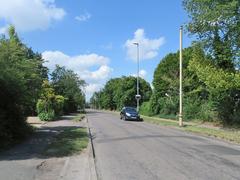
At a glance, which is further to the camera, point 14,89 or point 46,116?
point 46,116

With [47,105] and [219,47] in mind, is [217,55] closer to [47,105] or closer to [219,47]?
[219,47]

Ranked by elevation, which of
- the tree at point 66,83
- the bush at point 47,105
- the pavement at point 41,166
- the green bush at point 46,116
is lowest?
the pavement at point 41,166

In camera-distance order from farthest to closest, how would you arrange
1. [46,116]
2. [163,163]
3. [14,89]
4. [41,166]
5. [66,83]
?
[66,83]
[46,116]
[14,89]
[163,163]
[41,166]

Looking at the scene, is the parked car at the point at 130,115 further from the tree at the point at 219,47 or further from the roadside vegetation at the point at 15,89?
the roadside vegetation at the point at 15,89

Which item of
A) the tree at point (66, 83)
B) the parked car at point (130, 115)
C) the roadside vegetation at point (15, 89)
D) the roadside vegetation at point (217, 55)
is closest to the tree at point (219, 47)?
the roadside vegetation at point (217, 55)

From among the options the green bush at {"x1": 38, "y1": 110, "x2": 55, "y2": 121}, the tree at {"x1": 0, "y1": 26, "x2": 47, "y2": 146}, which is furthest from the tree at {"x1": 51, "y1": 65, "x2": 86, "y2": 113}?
the tree at {"x1": 0, "y1": 26, "x2": 47, "y2": 146}

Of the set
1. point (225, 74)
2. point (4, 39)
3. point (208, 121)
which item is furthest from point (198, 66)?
point (4, 39)

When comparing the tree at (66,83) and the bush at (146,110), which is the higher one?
the tree at (66,83)

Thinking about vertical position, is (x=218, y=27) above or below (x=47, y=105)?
above

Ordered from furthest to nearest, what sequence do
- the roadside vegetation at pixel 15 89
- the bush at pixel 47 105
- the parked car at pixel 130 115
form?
1. the parked car at pixel 130 115
2. the bush at pixel 47 105
3. the roadside vegetation at pixel 15 89

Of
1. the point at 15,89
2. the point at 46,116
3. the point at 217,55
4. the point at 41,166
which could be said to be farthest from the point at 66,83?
the point at 41,166

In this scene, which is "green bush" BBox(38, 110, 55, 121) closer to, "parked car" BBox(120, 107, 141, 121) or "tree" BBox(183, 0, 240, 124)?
"parked car" BBox(120, 107, 141, 121)

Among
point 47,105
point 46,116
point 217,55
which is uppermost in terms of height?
point 217,55

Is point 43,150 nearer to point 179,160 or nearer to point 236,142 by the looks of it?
point 179,160
